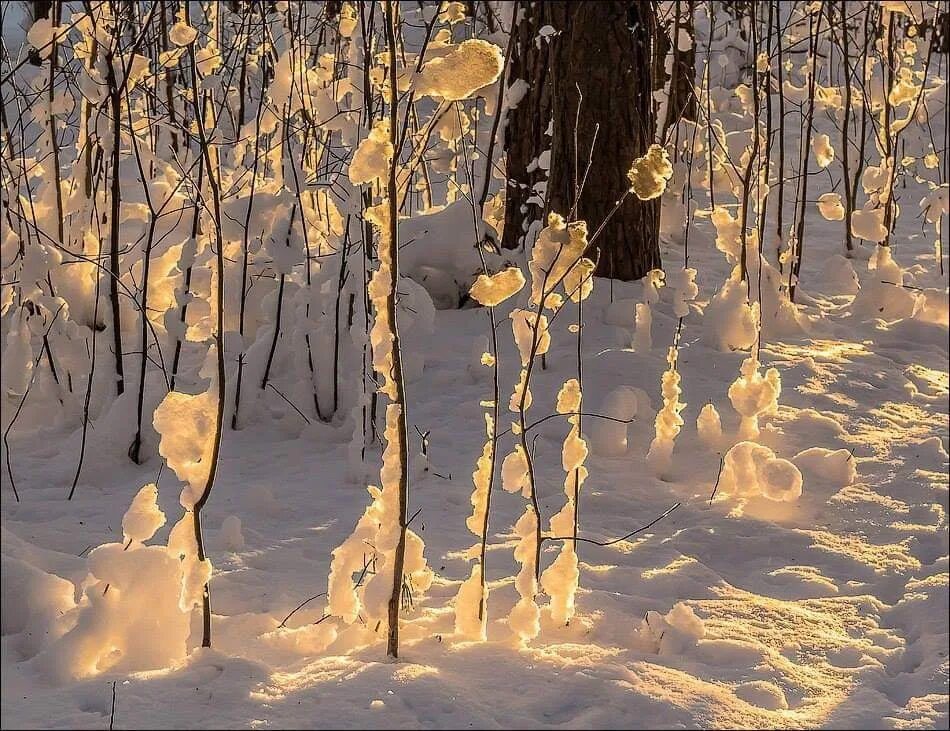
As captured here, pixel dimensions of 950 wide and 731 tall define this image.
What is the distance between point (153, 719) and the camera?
3.70ft

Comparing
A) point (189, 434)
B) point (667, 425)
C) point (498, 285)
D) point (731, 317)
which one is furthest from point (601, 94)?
point (189, 434)

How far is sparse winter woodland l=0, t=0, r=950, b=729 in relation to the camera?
4.22 feet

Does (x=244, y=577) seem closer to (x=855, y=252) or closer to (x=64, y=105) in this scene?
(x=64, y=105)

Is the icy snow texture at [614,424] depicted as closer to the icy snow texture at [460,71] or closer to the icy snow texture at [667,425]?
the icy snow texture at [667,425]

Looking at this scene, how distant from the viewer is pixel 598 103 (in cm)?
330

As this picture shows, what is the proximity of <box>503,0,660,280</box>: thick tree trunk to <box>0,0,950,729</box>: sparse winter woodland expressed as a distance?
1 centimetres

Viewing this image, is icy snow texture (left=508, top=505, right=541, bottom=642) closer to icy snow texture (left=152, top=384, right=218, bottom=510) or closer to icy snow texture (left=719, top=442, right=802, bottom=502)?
icy snow texture (left=152, top=384, right=218, bottom=510)

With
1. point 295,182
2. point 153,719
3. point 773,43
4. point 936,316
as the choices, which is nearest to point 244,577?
Result: point 153,719

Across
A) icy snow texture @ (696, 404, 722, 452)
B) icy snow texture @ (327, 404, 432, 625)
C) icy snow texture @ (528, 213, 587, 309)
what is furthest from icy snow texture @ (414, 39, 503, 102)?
icy snow texture @ (696, 404, 722, 452)

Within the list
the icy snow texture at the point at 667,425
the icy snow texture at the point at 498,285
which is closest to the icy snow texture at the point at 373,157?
the icy snow texture at the point at 498,285

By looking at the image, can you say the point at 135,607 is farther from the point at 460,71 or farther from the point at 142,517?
the point at 460,71

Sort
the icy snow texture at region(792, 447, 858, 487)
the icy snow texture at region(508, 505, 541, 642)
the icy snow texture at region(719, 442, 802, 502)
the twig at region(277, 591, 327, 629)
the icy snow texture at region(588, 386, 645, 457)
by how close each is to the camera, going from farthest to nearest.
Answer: the icy snow texture at region(588, 386, 645, 457), the icy snow texture at region(792, 447, 858, 487), the icy snow texture at region(719, 442, 802, 502), the twig at region(277, 591, 327, 629), the icy snow texture at region(508, 505, 541, 642)

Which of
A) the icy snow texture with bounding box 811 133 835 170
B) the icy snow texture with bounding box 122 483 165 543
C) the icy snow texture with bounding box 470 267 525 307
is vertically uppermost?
the icy snow texture with bounding box 811 133 835 170

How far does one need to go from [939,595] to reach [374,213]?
1.09 metres
